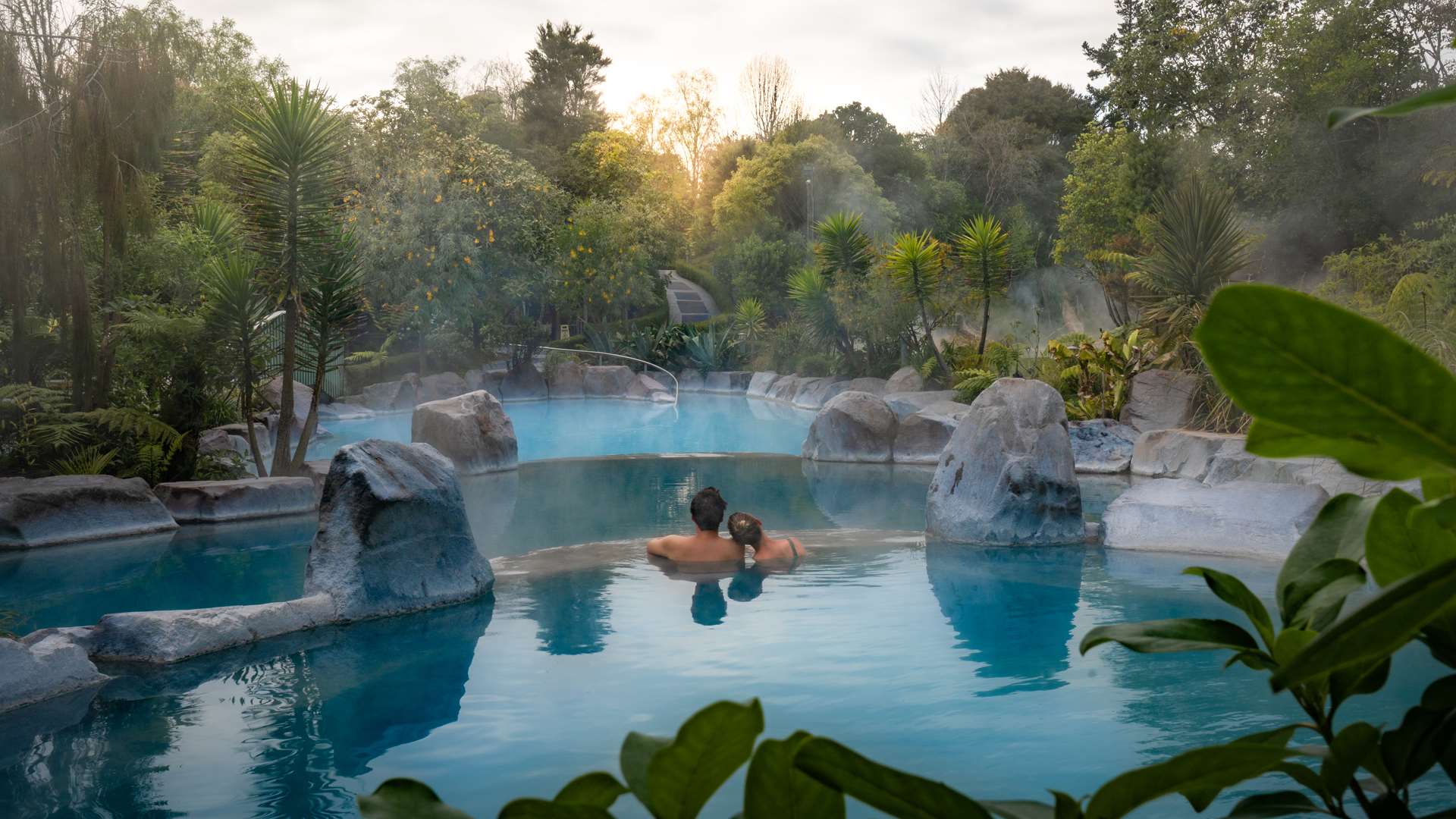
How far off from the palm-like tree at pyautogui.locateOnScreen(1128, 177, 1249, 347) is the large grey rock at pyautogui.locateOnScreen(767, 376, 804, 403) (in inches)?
382

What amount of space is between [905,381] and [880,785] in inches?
742

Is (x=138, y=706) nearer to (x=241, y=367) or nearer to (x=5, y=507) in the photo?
(x=5, y=507)

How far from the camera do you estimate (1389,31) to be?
15.9 meters

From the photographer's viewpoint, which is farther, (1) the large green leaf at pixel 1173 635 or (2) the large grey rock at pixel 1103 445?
(2) the large grey rock at pixel 1103 445

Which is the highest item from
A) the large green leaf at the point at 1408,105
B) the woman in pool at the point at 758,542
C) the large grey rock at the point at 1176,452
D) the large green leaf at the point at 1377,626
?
the large green leaf at the point at 1408,105

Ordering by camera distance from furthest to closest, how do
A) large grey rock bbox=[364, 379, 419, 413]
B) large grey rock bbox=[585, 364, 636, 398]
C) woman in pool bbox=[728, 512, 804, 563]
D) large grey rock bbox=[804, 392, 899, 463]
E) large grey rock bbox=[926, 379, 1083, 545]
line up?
large grey rock bbox=[585, 364, 636, 398] < large grey rock bbox=[364, 379, 419, 413] < large grey rock bbox=[804, 392, 899, 463] < large grey rock bbox=[926, 379, 1083, 545] < woman in pool bbox=[728, 512, 804, 563]

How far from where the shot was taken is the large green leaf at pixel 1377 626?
14.3 inches

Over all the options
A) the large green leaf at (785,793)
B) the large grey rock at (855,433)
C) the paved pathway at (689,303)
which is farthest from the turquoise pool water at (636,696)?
the paved pathway at (689,303)

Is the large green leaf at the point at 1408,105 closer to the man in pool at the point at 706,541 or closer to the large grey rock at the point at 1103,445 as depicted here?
the man in pool at the point at 706,541

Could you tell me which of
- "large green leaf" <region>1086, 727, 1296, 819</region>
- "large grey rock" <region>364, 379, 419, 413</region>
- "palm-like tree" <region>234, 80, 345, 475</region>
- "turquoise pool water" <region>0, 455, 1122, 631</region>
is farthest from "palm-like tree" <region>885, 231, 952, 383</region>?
"large green leaf" <region>1086, 727, 1296, 819</region>

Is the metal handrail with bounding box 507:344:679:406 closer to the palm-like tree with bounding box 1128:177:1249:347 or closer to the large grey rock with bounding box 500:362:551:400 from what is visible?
the large grey rock with bounding box 500:362:551:400

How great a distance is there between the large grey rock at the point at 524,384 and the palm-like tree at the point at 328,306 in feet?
44.4

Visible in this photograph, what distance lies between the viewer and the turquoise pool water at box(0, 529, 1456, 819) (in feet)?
15.1

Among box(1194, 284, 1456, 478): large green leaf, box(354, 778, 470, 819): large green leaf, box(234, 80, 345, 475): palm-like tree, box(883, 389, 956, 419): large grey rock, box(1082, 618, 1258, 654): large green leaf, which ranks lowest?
box(883, 389, 956, 419): large grey rock
